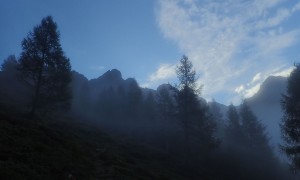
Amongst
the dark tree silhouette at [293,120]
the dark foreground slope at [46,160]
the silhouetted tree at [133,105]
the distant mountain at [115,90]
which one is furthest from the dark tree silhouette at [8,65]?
the dark tree silhouette at [293,120]

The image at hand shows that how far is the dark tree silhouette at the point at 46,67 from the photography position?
34.0m

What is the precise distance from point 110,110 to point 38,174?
70882 millimetres

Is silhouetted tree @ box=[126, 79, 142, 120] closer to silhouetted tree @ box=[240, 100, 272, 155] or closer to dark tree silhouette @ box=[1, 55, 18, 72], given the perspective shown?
silhouetted tree @ box=[240, 100, 272, 155]

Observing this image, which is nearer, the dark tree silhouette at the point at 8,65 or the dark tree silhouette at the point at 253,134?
the dark tree silhouette at the point at 253,134

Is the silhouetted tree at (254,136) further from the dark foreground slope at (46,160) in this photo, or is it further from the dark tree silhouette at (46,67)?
the dark foreground slope at (46,160)

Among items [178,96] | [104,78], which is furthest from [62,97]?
[104,78]

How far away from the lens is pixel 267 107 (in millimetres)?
195375

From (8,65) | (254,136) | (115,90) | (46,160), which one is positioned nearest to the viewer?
(46,160)

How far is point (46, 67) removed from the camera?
114 feet

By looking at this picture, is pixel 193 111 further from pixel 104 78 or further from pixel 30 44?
pixel 104 78

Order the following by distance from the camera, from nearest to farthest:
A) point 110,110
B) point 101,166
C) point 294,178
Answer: point 101,166 < point 294,178 < point 110,110

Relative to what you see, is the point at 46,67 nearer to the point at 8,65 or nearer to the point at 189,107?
the point at 189,107

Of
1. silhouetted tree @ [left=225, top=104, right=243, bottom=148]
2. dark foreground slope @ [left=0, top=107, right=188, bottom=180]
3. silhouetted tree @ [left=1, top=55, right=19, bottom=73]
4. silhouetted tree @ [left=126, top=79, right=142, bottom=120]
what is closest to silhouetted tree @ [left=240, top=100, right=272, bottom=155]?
silhouetted tree @ [left=225, top=104, right=243, bottom=148]

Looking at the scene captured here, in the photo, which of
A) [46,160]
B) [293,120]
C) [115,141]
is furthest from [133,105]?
[46,160]
